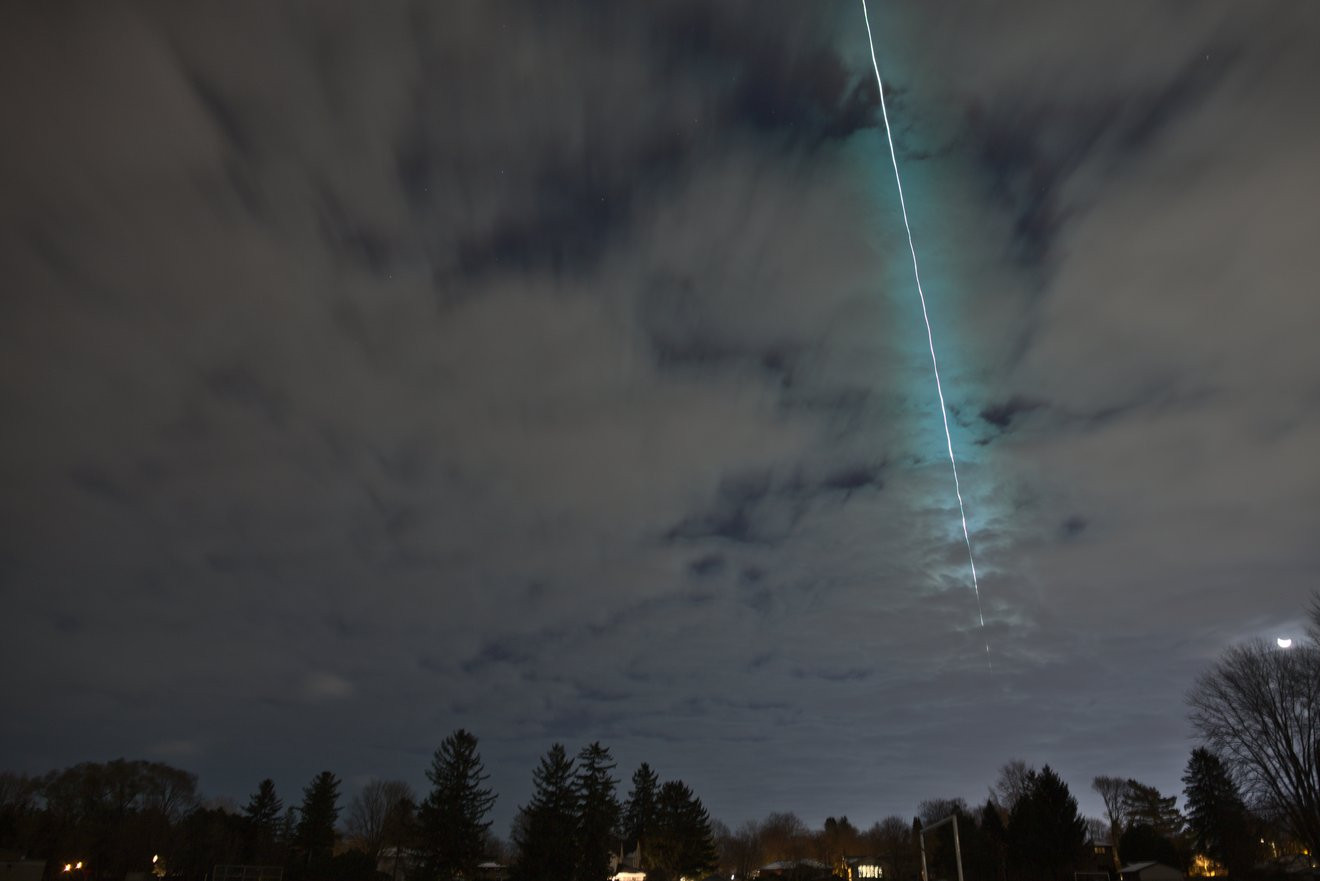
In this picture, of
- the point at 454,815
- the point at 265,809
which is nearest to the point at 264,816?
the point at 265,809

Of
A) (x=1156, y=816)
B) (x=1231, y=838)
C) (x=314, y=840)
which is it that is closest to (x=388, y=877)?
(x=314, y=840)

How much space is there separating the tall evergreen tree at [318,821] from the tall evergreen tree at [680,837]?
3534cm

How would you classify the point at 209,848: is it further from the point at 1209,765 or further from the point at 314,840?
the point at 1209,765

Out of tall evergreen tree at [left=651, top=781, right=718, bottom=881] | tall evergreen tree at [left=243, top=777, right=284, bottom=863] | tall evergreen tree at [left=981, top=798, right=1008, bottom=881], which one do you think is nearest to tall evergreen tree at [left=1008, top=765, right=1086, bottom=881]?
tall evergreen tree at [left=981, top=798, right=1008, bottom=881]

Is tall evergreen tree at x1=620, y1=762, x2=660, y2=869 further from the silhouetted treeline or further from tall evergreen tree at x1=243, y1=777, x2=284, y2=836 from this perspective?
tall evergreen tree at x1=243, y1=777, x2=284, y2=836

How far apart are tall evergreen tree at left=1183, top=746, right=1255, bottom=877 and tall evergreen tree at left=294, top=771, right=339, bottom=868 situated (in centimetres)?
8664

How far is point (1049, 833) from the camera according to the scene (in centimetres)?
7362

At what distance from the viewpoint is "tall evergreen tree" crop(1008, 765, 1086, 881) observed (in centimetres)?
7312

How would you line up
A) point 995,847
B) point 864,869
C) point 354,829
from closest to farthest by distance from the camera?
point 995,847 < point 354,829 < point 864,869

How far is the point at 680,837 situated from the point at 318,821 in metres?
39.4

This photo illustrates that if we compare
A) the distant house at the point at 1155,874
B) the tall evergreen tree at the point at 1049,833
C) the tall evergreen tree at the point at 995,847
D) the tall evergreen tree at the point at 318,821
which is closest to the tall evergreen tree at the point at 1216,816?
the distant house at the point at 1155,874

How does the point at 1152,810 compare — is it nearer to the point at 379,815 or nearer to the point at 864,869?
the point at 864,869

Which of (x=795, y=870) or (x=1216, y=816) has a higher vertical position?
(x=1216, y=816)

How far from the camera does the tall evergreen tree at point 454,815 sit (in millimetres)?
62469
